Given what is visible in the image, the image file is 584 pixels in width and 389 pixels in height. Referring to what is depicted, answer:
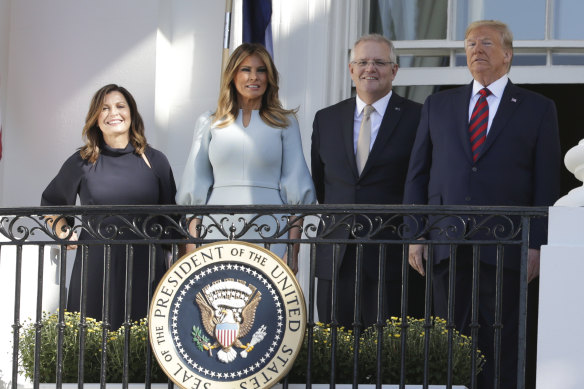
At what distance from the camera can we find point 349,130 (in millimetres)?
6801

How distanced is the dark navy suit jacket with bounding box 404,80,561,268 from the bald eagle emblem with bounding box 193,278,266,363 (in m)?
1.04

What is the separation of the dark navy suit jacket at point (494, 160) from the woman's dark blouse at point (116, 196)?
1.43 m

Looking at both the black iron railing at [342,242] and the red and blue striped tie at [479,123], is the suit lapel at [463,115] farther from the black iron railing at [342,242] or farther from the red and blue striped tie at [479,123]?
the black iron railing at [342,242]

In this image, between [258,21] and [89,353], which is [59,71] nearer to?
[258,21]

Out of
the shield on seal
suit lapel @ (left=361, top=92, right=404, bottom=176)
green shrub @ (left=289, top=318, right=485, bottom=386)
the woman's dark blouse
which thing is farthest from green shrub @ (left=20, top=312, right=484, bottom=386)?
suit lapel @ (left=361, top=92, right=404, bottom=176)

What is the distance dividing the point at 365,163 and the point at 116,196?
1346 millimetres

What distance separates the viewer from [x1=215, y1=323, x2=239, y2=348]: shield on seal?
5.80m

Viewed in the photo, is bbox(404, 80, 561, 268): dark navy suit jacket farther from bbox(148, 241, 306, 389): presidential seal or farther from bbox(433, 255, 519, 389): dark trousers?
bbox(148, 241, 306, 389): presidential seal

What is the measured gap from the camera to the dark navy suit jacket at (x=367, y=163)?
21.8ft

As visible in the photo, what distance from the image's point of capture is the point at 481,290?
20.4 feet

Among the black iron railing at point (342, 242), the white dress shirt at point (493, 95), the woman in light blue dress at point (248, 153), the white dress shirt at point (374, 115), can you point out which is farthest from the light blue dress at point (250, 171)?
the white dress shirt at point (493, 95)

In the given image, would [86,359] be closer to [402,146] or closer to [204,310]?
[204,310]

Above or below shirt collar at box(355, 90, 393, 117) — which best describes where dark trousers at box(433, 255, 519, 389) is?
below

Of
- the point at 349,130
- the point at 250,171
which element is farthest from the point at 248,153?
the point at 349,130
